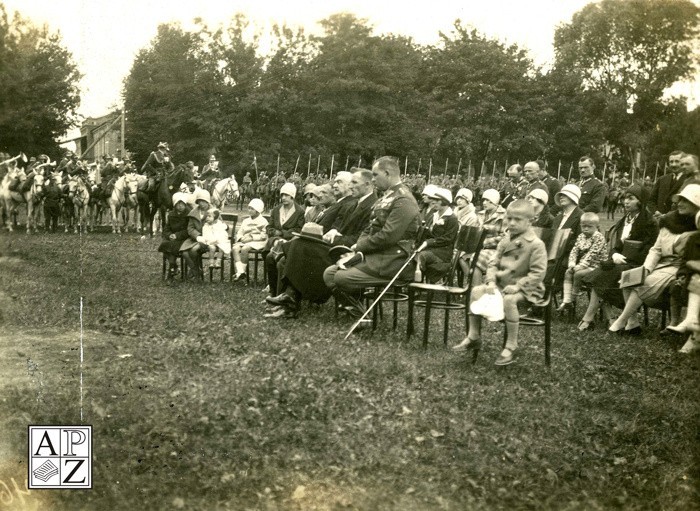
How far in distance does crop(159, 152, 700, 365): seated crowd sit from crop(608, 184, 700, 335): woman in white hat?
0.01 m

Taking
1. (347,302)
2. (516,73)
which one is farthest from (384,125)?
(347,302)

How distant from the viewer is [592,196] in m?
9.64

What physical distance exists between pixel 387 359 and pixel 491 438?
5.88 ft

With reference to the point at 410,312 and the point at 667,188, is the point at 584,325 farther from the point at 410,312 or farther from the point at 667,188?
the point at 410,312

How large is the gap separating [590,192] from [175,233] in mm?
6044

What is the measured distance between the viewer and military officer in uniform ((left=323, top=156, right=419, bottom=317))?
7223 mm

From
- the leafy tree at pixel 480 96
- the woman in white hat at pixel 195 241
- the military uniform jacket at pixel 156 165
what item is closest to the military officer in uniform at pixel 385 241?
Result: the woman in white hat at pixel 195 241

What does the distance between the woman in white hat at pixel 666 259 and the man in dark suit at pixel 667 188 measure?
0.88 m

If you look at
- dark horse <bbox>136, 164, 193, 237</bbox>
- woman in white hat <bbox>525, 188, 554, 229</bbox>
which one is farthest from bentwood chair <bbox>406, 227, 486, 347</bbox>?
dark horse <bbox>136, 164, 193, 237</bbox>

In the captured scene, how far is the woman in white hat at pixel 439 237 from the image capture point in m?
8.66

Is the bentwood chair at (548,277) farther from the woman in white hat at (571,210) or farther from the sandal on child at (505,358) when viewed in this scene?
the woman in white hat at (571,210)

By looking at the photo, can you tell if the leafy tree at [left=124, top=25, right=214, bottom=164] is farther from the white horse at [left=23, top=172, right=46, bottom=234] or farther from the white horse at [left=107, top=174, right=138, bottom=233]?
the white horse at [left=23, top=172, right=46, bottom=234]

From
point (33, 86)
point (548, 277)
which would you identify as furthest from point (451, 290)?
point (33, 86)

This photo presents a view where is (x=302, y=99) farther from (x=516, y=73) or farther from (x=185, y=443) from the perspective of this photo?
(x=185, y=443)
